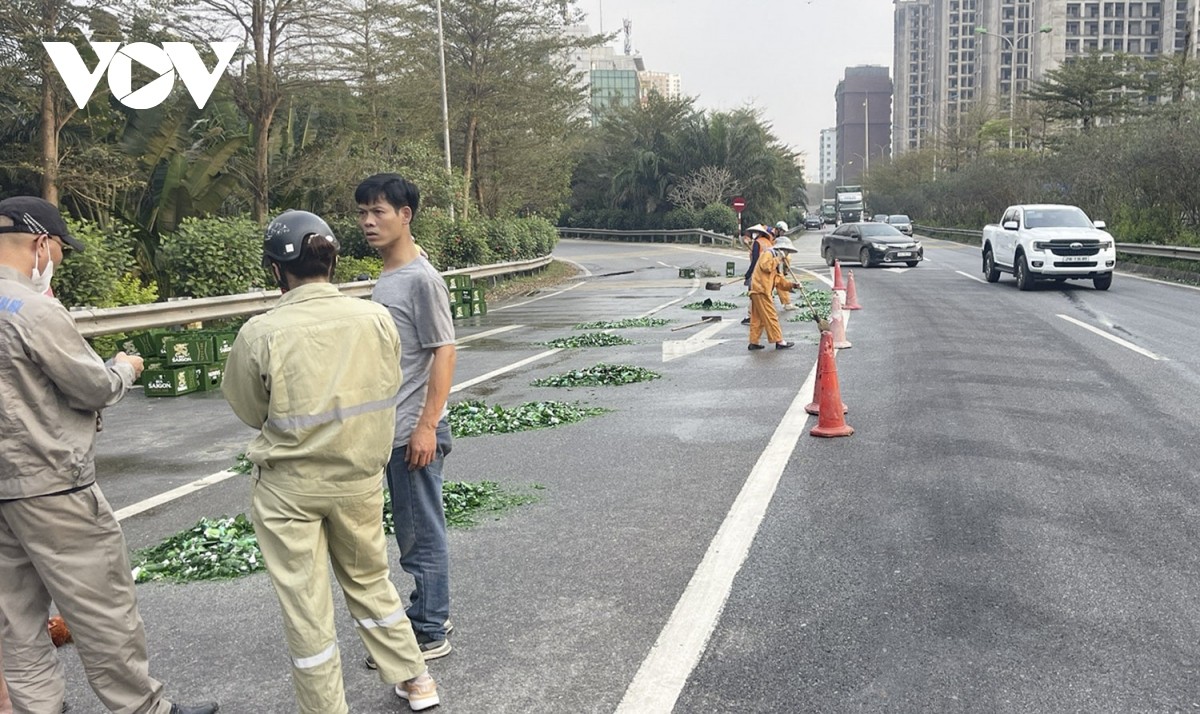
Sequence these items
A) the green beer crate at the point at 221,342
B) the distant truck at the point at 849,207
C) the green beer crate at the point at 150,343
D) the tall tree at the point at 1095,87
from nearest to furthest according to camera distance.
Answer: the green beer crate at the point at 150,343
the green beer crate at the point at 221,342
the tall tree at the point at 1095,87
the distant truck at the point at 849,207

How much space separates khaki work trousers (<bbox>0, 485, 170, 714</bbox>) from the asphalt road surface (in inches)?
15.8

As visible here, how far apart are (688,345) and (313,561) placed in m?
11.9

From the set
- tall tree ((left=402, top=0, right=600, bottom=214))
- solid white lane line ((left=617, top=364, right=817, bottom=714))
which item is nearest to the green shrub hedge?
solid white lane line ((left=617, top=364, right=817, bottom=714))

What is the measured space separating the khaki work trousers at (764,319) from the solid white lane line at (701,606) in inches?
264

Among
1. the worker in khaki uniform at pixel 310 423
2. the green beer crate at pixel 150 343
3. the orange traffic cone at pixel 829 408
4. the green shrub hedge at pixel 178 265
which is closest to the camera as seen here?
the worker in khaki uniform at pixel 310 423

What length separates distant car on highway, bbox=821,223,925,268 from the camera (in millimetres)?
34844

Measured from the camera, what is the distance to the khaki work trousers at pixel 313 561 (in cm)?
336

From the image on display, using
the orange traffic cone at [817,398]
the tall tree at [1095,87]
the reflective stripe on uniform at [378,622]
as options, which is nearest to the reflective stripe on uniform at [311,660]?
the reflective stripe on uniform at [378,622]

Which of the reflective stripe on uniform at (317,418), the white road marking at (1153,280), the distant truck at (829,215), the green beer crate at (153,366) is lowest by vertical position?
the white road marking at (1153,280)

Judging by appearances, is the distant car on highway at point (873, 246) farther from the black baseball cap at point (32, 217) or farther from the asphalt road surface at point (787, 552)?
the black baseball cap at point (32, 217)

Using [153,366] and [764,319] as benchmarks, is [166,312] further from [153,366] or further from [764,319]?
[764,319]

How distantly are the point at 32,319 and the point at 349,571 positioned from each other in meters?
1.31

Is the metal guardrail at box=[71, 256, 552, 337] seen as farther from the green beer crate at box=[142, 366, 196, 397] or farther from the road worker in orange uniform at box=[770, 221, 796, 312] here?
the road worker in orange uniform at box=[770, 221, 796, 312]

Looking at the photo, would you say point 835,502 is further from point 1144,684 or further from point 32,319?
point 32,319
